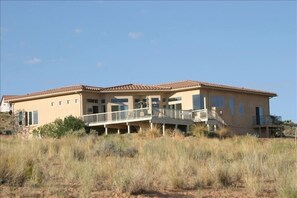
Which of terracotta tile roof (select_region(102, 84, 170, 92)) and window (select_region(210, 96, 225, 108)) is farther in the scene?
terracotta tile roof (select_region(102, 84, 170, 92))

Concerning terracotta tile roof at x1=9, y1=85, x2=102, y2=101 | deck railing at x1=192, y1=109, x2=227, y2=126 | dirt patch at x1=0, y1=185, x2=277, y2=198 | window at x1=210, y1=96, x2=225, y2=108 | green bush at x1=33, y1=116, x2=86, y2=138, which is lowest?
dirt patch at x1=0, y1=185, x2=277, y2=198

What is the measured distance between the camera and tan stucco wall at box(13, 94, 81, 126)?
4125 cm

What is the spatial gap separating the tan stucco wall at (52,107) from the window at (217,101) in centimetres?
1047

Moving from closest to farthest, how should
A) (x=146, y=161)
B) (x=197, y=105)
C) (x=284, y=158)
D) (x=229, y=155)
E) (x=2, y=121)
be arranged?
(x=146, y=161) < (x=284, y=158) < (x=229, y=155) < (x=197, y=105) < (x=2, y=121)

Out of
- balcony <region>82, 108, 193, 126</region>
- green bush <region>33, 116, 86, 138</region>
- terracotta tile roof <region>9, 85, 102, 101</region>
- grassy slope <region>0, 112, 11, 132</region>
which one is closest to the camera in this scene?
green bush <region>33, 116, 86, 138</region>

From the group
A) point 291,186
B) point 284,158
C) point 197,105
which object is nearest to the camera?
point 291,186

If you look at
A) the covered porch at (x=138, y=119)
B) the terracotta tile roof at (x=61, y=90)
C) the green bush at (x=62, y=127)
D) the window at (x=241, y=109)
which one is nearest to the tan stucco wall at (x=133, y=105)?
the window at (x=241, y=109)

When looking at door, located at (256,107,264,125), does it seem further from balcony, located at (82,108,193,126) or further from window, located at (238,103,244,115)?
balcony, located at (82,108,193,126)

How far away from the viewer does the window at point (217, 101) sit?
40.9 metres

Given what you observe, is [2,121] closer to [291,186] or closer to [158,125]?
[158,125]

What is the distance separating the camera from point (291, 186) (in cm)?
940

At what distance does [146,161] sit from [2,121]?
106ft

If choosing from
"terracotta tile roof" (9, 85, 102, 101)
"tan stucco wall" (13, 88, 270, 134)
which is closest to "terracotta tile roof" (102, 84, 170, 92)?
"tan stucco wall" (13, 88, 270, 134)

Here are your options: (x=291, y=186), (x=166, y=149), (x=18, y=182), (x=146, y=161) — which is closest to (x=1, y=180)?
(x=18, y=182)
